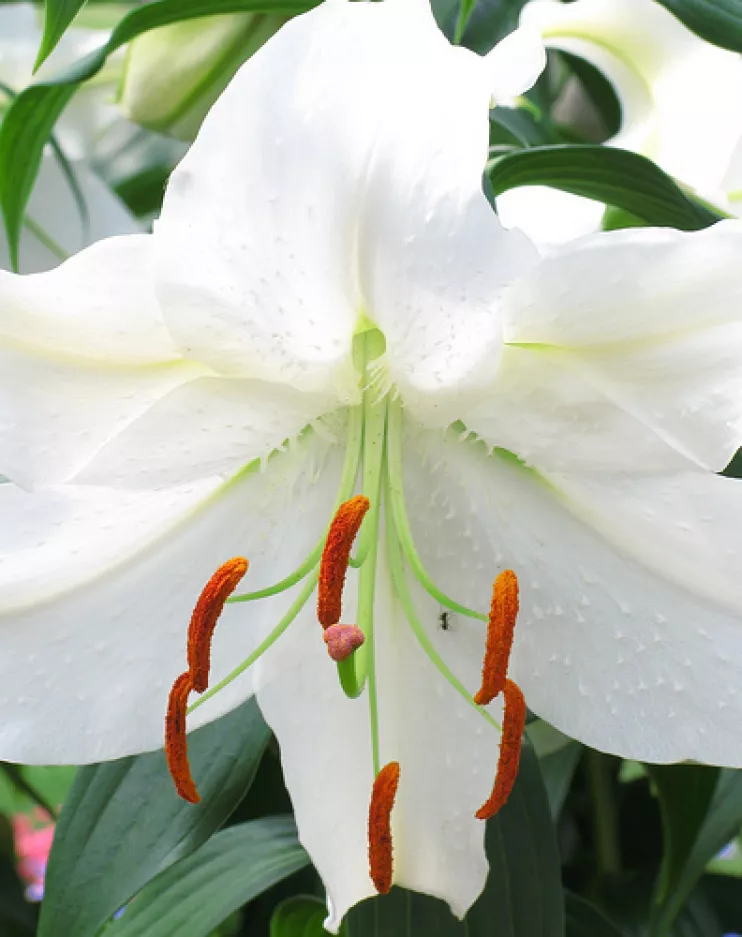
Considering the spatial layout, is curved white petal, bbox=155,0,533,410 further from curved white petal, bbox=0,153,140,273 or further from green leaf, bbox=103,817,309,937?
curved white petal, bbox=0,153,140,273

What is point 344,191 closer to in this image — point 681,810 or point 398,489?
point 398,489

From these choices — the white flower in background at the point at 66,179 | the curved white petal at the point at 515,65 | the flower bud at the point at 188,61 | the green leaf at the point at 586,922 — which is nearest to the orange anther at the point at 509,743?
the curved white petal at the point at 515,65

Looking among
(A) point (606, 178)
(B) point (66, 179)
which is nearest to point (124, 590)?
(A) point (606, 178)

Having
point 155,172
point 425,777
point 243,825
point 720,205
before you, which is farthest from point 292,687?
point 155,172

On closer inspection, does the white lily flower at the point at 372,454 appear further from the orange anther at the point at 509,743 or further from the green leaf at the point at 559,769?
the green leaf at the point at 559,769

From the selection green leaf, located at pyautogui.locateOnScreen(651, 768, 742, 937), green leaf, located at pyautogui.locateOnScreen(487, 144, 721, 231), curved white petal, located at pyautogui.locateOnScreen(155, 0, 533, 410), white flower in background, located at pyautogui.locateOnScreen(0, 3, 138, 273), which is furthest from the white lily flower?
white flower in background, located at pyautogui.locateOnScreen(0, 3, 138, 273)

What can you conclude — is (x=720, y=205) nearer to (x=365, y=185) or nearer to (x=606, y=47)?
(x=606, y=47)
